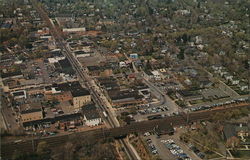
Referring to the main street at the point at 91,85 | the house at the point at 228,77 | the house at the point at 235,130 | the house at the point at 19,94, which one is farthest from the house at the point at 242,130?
the house at the point at 19,94

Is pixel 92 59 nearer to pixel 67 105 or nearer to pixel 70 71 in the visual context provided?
pixel 70 71

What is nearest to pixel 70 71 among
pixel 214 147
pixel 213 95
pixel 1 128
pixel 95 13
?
pixel 1 128

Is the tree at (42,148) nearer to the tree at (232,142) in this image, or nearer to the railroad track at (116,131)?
the railroad track at (116,131)

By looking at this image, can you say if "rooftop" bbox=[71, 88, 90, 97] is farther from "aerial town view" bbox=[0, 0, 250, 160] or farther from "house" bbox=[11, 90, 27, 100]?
"house" bbox=[11, 90, 27, 100]

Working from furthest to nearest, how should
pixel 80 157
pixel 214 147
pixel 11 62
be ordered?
pixel 11 62
pixel 214 147
pixel 80 157

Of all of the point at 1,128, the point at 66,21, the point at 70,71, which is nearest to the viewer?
the point at 1,128

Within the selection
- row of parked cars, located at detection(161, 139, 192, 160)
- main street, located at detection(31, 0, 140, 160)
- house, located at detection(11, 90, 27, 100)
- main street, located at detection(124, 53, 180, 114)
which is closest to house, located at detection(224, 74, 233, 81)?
main street, located at detection(124, 53, 180, 114)

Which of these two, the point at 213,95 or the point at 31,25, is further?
the point at 31,25
